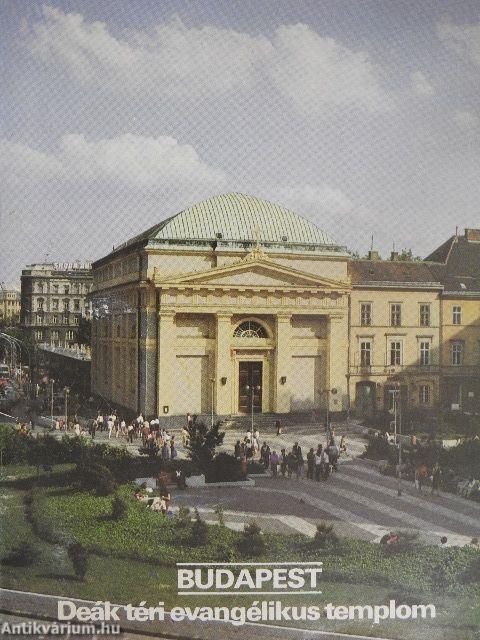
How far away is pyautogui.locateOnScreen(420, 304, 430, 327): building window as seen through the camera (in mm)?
15484

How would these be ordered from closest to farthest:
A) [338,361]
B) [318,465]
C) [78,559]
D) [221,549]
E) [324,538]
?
1. [78,559]
2. [221,549]
3. [324,538]
4. [318,465]
5. [338,361]

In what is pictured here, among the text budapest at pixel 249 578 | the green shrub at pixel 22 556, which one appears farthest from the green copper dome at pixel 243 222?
the green shrub at pixel 22 556

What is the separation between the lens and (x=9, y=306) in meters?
13.0

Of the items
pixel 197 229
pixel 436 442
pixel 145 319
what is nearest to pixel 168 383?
pixel 145 319

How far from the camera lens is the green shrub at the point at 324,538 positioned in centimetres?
1106

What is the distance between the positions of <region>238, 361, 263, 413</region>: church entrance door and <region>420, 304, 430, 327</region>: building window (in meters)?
3.88

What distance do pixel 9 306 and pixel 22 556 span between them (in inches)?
187

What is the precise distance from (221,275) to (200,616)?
8.53 meters

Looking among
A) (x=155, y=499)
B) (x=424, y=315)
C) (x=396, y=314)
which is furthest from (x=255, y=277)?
(x=155, y=499)

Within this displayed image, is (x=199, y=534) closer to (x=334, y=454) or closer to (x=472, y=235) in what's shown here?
(x=334, y=454)

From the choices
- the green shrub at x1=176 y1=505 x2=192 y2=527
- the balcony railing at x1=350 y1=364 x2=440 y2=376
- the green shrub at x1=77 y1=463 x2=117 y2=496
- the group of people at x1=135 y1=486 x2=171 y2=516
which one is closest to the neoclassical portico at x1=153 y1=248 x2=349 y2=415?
the balcony railing at x1=350 y1=364 x2=440 y2=376

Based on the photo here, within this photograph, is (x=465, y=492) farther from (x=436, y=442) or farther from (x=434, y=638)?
(x=434, y=638)

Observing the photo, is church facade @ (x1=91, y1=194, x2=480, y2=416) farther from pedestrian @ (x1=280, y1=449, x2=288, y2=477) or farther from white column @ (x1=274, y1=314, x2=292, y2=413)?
pedestrian @ (x1=280, y1=449, x2=288, y2=477)

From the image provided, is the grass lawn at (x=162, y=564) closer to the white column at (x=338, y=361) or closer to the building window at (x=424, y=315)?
the white column at (x=338, y=361)
